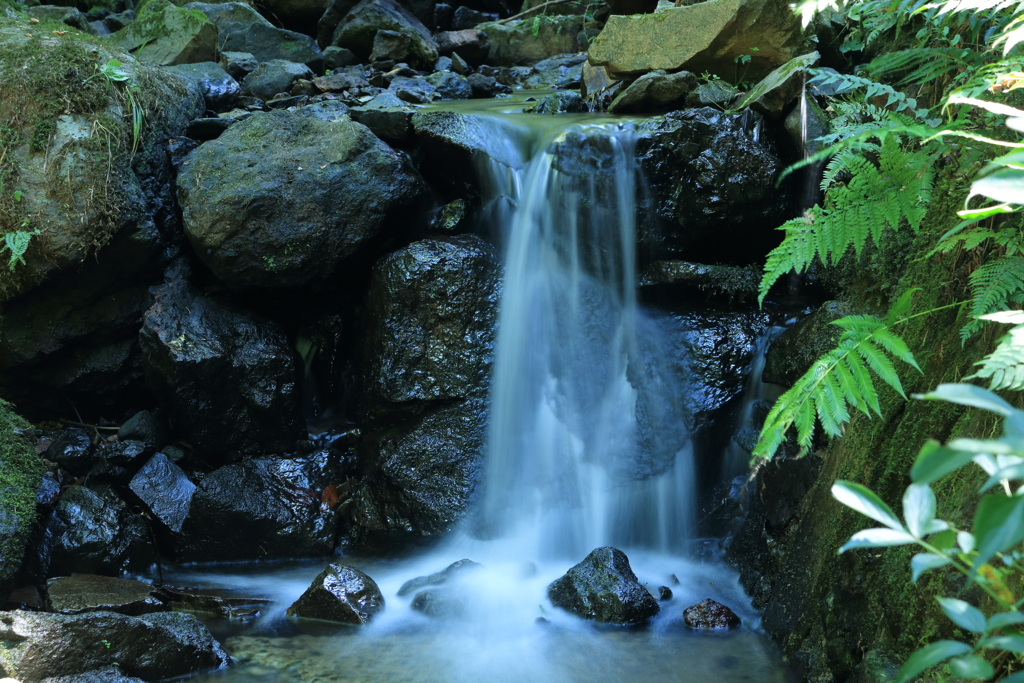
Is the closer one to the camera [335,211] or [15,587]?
[15,587]

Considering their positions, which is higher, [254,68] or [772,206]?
[254,68]

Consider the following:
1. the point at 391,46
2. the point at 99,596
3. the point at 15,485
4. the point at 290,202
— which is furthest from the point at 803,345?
the point at 391,46

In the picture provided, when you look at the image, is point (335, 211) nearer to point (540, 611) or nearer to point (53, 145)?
point (53, 145)

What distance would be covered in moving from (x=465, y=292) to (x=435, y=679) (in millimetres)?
2575

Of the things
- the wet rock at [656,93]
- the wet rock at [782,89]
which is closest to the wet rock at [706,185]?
the wet rock at [782,89]

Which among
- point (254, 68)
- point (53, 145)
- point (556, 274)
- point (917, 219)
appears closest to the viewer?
point (917, 219)

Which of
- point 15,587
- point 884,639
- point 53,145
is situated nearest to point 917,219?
point 884,639

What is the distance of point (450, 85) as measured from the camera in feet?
24.7

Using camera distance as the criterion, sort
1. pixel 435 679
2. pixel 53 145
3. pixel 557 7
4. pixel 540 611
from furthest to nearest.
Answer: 1. pixel 557 7
2. pixel 53 145
3. pixel 540 611
4. pixel 435 679

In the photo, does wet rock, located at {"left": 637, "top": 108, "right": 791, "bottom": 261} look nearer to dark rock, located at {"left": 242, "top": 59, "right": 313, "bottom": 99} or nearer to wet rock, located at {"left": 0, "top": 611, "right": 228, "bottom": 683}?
wet rock, located at {"left": 0, "top": 611, "right": 228, "bottom": 683}

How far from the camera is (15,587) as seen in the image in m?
3.60

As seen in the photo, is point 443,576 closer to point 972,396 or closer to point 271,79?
point 972,396

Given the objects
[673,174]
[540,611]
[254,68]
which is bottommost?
[540,611]

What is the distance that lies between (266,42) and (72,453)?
Answer: 6.22m
